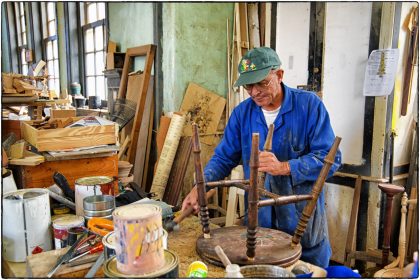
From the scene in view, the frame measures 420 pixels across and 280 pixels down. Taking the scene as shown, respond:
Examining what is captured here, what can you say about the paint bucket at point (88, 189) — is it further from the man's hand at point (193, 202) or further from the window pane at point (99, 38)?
the window pane at point (99, 38)

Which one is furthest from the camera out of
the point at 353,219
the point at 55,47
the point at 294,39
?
the point at 55,47

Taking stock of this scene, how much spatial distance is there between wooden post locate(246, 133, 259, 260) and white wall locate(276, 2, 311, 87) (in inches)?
90.7

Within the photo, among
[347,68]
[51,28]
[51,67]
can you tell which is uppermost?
[51,28]

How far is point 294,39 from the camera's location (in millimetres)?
3340

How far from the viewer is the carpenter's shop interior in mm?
1295

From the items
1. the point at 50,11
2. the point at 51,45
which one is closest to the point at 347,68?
the point at 51,45

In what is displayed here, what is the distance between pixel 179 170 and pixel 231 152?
173 centimetres

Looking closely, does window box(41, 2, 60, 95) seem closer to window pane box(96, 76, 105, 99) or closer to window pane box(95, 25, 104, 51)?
window pane box(96, 76, 105, 99)

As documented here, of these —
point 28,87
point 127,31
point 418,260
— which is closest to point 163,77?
point 127,31

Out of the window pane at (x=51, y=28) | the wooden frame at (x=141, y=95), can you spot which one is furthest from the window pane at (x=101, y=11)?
the window pane at (x=51, y=28)

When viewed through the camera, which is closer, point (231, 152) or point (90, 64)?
point (231, 152)

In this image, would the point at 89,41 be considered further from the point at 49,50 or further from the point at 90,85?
the point at 49,50

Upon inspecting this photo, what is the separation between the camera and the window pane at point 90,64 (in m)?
6.50

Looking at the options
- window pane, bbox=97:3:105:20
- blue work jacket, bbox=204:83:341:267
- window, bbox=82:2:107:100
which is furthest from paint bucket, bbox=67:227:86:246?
window pane, bbox=97:3:105:20
